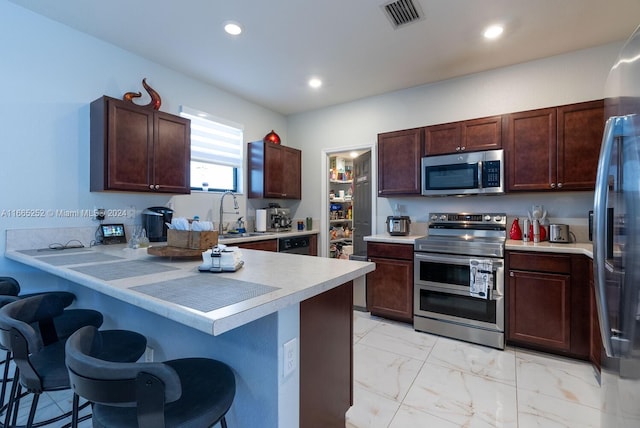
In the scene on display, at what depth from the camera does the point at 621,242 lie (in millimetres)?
1040

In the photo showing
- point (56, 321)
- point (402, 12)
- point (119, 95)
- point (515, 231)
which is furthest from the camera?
point (515, 231)

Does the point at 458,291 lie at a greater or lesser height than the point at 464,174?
lesser

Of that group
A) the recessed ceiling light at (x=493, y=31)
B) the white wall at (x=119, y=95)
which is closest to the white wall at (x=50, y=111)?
the white wall at (x=119, y=95)

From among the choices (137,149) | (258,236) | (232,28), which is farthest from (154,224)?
(232,28)

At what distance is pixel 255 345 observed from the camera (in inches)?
44.4

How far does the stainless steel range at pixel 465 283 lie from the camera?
2652mm

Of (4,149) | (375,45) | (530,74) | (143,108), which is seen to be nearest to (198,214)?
(143,108)

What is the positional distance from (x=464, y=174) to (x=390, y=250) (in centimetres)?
112

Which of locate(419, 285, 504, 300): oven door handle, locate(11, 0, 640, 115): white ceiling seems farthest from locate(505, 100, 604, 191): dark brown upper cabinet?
locate(419, 285, 504, 300): oven door handle

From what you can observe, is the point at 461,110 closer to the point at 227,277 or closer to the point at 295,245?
the point at 295,245

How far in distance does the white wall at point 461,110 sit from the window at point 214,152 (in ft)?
3.70

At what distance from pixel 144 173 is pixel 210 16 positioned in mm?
1455

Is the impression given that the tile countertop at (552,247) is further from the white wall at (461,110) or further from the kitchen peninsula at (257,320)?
the kitchen peninsula at (257,320)

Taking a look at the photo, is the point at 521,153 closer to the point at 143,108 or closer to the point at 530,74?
the point at 530,74
